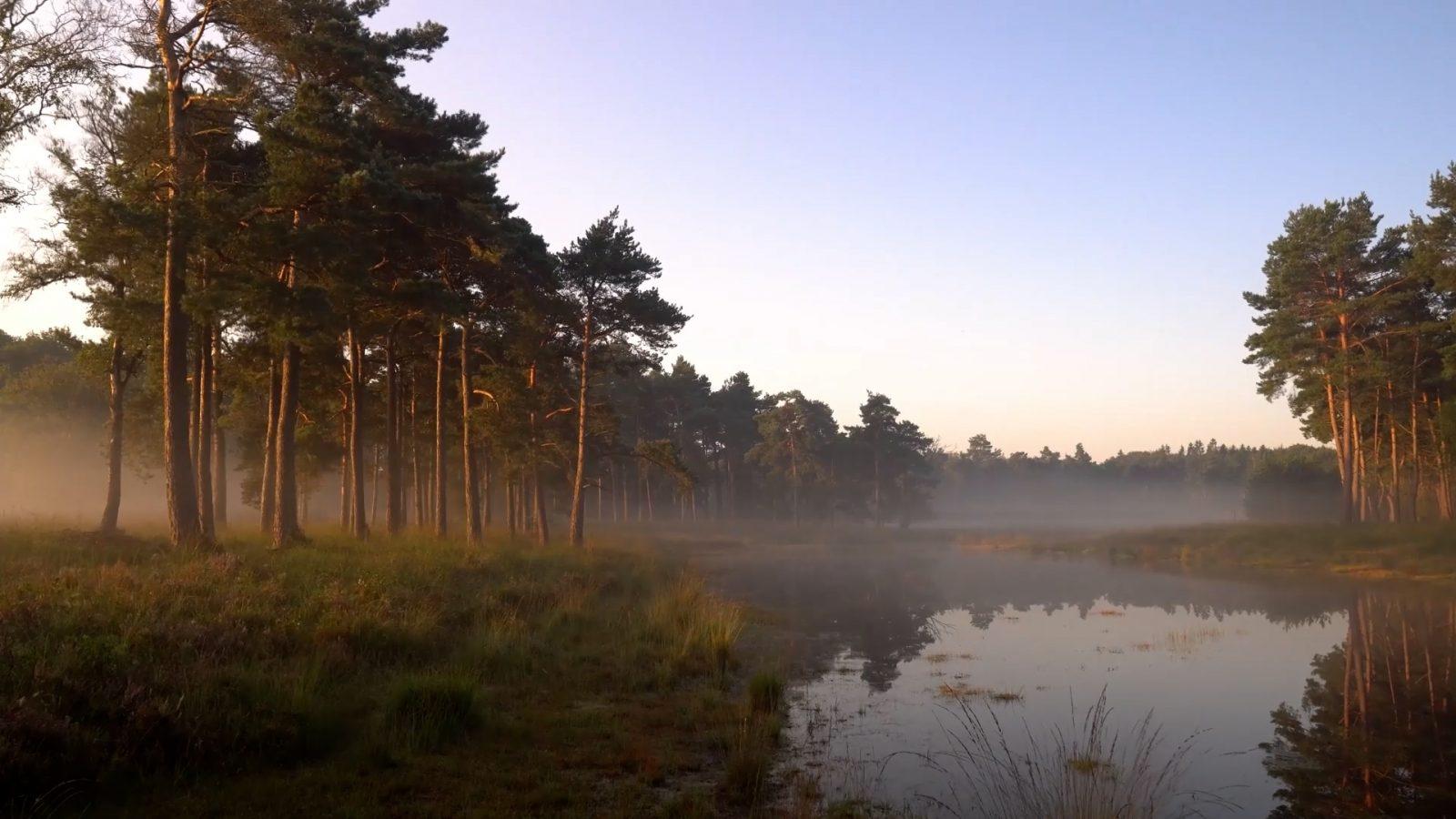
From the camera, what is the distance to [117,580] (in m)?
13.0

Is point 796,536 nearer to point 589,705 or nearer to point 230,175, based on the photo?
point 230,175

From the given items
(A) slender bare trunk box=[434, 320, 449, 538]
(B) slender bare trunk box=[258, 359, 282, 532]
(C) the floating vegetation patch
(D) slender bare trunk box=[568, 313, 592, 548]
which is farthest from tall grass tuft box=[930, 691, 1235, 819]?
(D) slender bare trunk box=[568, 313, 592, 548]

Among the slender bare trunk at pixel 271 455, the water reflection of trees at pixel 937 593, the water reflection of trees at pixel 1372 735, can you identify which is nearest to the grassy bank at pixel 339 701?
the water reflection of trees at pixel 937 593

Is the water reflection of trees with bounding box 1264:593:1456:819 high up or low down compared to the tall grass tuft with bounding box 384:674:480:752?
down

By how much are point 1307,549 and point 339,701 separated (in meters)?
44.0

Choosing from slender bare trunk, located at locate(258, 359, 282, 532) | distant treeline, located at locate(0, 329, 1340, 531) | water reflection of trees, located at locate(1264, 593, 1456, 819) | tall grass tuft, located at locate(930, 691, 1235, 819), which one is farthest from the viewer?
distant treeline, located at locate(0, 329, 1340, 531)

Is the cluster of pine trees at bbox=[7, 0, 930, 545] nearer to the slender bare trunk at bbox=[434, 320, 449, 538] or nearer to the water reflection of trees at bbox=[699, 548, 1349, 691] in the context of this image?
the slender bare trunk at bbox=[434, 320, 449, 538]

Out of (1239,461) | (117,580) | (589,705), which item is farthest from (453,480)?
(1239,461)

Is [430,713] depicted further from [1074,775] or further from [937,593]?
[937,593]

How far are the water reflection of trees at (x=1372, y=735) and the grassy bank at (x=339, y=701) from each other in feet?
20.9

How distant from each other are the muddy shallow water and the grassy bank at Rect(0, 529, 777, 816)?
190 centimetres

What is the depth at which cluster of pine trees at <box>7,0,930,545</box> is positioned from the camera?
17.8 metres

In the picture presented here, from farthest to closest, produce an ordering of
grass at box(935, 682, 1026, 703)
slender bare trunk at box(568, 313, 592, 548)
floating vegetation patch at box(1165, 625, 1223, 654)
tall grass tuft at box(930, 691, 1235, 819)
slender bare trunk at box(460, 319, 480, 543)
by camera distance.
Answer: slender bare trunk at box(568, 313, 592, 548)
slender bare trunk at box(460, 319, 480, 543)
floating vegetation patch at box(1165, 625, 1223, 654)
grass at box(935, 682, 1026, 703)
tall grass tuft at box(930, 691, 1235, 819)

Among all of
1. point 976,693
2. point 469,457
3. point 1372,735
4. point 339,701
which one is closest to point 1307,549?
point 1372,735
